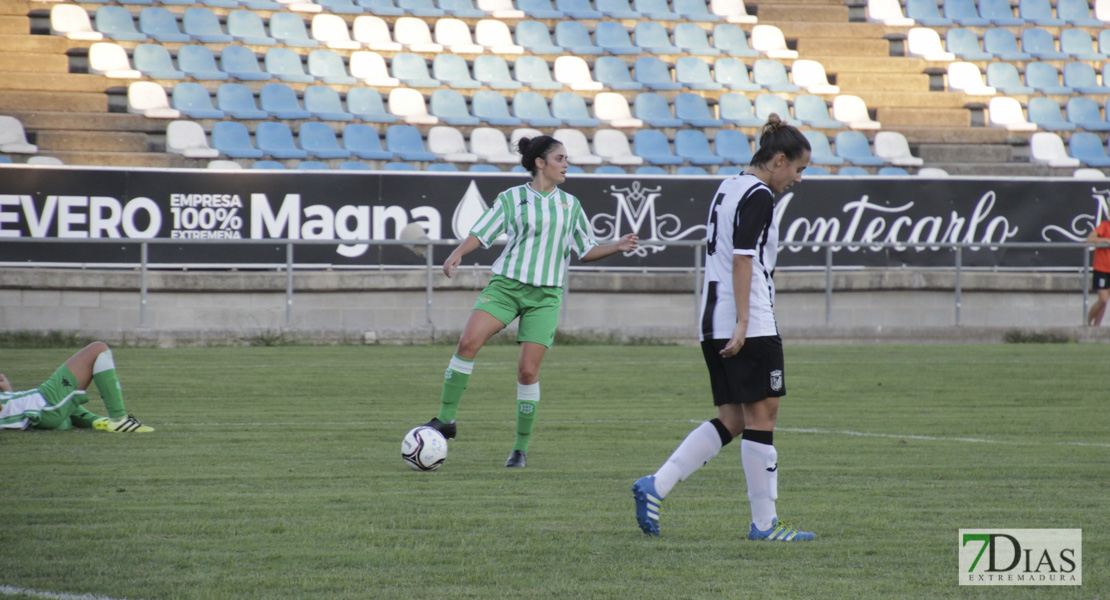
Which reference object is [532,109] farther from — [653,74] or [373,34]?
[373,34]

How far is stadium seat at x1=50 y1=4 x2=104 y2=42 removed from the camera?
2136 centimetres

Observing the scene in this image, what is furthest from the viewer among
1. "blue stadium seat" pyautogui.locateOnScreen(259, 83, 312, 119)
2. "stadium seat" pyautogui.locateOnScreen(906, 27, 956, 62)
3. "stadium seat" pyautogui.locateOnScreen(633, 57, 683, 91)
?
"stadium seat" pyautogui.locateOnScreen(906, 27, 956, 62)

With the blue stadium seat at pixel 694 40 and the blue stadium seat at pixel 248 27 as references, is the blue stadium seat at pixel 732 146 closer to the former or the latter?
the blue stadium seat at pixel 694 40

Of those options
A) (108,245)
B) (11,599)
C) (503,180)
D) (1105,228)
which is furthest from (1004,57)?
(11,599)

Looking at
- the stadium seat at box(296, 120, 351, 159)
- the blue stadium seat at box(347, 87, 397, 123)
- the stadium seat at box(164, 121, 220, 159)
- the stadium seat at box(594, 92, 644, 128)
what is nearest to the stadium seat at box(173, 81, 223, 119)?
the stadium seat at box(164, 121, 220, 159)

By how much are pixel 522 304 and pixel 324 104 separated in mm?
14964

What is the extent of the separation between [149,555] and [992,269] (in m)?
17.2

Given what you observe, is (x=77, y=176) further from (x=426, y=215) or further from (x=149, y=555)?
(x=149, y=555)

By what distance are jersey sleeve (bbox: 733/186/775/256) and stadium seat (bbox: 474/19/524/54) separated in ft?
63.9

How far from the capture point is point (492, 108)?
22578 millimetres

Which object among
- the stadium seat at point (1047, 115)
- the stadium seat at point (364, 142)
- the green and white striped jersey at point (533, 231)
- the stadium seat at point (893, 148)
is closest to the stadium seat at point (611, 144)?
the stadium seat at point (364, 142)

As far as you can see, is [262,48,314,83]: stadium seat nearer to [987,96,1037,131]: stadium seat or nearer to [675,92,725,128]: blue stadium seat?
[675,92,725,128]: blue stadium seat

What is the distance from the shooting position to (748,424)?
5.11 meters

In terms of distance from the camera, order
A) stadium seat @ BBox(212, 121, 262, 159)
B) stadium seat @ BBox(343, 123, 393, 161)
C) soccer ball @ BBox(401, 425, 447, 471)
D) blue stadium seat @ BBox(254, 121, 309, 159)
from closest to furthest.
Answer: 1. soccer ball @ BBox(401, 425, 447, 471)
2. stadium seat @ BBox(212, 121, 262, 159)
3. blue stadium seat @ BBox(254, 121, 309, 159)
4. stadium seat @ BBox(343, 123, 393, 161)
